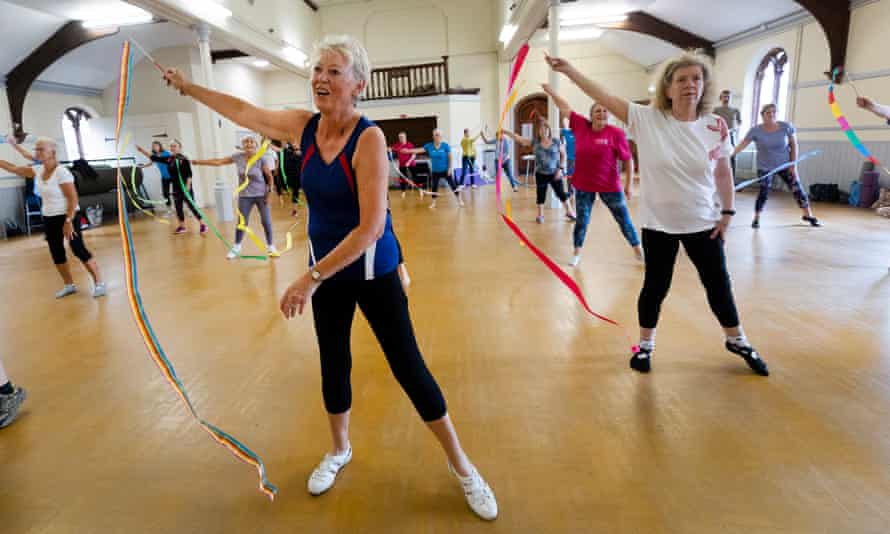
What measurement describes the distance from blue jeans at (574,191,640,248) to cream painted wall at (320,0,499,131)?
13464 mm

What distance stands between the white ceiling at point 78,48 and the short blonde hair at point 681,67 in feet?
30.8

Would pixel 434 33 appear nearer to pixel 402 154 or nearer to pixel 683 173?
pixel 402 154

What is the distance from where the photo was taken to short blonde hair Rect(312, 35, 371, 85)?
1590 millimetres

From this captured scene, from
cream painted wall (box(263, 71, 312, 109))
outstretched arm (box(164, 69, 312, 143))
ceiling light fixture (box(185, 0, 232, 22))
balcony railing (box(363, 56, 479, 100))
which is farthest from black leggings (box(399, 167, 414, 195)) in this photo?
outstretched arm (box(164, 69, 312, 143))

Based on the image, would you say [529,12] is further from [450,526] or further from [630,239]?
[450,526]

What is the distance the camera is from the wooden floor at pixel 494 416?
1.88 metres

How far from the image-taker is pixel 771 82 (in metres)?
12.3

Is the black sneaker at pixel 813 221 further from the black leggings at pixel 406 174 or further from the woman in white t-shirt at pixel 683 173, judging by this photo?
the black leggings at pixel 406 174

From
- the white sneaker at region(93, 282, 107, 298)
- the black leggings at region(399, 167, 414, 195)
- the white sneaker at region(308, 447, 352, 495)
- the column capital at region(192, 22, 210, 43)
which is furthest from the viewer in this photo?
the black leggings at region(399, 167, 414, 195)

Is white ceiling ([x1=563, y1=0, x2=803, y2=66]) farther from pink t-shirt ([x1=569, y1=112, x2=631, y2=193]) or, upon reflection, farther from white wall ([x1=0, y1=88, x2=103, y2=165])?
white wall ([x1=0, y1=88, x2=103, y2=165])

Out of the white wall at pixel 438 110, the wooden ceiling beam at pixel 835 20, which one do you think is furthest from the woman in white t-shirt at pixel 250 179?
the white wall at pixel 438 110

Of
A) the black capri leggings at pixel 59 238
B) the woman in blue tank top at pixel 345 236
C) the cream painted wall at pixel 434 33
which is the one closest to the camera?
the woman in blue tank top at pixel 345 236

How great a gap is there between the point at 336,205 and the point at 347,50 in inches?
19.2

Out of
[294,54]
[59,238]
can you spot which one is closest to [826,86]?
[59,238]
